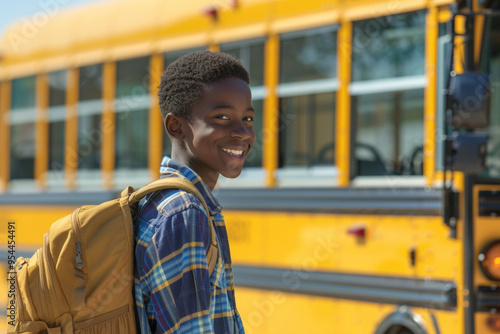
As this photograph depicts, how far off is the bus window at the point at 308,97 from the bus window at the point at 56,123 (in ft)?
7.10

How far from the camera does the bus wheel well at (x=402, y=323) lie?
3613mm

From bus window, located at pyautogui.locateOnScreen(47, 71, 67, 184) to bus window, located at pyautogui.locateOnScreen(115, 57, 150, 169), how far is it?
67cm

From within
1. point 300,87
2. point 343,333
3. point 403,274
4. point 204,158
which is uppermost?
point 300,87

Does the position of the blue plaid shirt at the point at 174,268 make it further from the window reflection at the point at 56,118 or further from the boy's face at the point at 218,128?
the window reflection at the point at 56,118

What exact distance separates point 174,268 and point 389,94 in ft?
9.02

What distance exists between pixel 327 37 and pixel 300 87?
0.30m

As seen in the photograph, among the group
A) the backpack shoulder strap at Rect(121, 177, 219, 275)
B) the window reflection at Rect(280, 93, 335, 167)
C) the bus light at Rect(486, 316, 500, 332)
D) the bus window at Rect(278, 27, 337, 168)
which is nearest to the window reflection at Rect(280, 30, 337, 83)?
the bus window at Rect(278, 27, 337, 168)

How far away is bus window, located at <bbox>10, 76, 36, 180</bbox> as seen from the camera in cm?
614

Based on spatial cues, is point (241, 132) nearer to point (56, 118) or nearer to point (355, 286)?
point (355, 286)

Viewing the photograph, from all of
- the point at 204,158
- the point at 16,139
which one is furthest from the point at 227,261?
the point at 16,139

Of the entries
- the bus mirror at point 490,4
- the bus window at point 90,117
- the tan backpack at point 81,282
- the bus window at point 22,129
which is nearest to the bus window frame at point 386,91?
the bus mirror at point 490,4

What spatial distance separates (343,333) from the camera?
387 cm

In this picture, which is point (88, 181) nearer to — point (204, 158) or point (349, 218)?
point (349, 218)

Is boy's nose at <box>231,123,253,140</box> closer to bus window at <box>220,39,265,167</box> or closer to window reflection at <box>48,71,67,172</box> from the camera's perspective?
bus window at <box>220,39,265,167</box>
